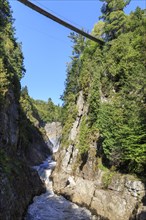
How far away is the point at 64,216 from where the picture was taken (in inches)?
748

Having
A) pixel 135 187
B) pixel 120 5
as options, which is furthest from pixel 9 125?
pixel 120 5

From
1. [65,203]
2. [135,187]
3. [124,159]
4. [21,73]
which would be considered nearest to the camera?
[135,187]

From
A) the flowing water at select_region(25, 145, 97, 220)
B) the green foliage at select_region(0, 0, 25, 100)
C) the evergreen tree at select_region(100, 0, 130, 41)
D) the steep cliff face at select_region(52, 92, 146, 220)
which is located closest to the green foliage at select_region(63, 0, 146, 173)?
the evergreen tree at select_region(100, 0, 130, 41)

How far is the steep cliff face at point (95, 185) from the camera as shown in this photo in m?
16.3

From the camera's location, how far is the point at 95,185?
20719mm

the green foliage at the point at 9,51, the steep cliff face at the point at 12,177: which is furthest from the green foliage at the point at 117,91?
the green foliage at the point at 9,51

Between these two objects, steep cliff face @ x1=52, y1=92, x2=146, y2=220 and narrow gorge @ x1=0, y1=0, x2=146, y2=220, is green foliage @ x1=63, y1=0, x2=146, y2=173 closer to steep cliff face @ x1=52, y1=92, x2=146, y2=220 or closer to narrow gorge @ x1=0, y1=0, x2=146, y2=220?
narrow gorge @ x1=0, y1=0, x2=146, y2=220

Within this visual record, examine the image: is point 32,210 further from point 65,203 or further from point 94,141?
point 94,141

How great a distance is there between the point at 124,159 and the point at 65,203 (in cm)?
729

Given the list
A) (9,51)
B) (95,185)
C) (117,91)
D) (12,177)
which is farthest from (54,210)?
(9,51)

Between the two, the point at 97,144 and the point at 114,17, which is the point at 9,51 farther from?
the point at 97,144

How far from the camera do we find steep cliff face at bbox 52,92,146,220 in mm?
16297

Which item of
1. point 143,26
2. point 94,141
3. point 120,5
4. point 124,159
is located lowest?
point 124,159

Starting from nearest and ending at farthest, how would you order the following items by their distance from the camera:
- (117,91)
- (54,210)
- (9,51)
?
(54,210) < (117,91) < (9,51)
